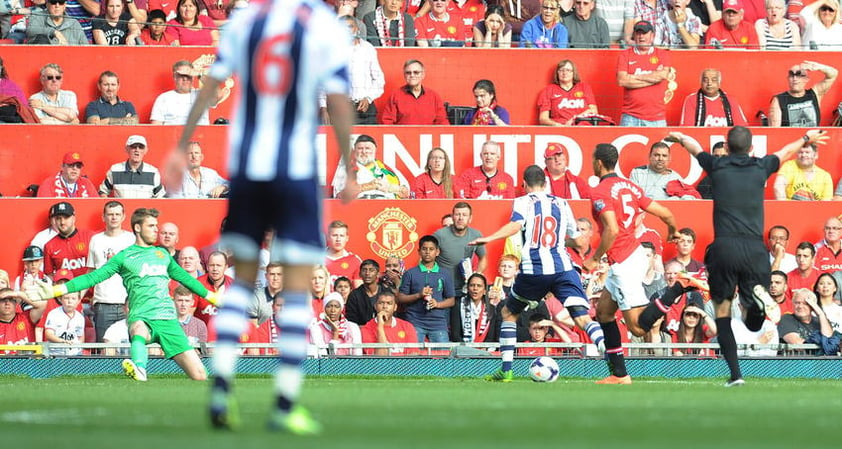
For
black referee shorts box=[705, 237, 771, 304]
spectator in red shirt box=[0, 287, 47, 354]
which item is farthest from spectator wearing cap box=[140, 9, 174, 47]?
black referee shorts box=[705, 237, 771, 304]

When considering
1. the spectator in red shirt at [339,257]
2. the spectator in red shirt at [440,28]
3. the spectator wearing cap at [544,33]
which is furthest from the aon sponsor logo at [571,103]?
the spectator in red shirt at [339,257]

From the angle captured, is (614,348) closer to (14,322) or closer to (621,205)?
(621,205)

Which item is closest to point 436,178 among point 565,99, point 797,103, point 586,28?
point 565,99

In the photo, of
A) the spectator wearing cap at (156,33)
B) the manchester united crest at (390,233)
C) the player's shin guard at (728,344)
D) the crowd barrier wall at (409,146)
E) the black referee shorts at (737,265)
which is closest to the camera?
the black referee shorts at (737,265)

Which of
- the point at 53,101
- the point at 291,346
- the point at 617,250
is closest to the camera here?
the point at 291,346

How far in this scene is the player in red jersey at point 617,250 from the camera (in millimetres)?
12508

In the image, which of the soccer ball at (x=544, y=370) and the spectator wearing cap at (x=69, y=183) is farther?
the spectator wearing cap at (x=69, y=183)

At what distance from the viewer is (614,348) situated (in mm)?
12555

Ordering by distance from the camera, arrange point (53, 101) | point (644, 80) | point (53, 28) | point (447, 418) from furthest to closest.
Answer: point (53, 28) < point (644, 80) < point (53, 101) < point (447, 418)

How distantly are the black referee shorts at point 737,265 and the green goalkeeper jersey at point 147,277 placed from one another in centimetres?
487

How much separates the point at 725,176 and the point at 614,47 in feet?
30.8

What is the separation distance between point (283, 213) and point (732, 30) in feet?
51.4

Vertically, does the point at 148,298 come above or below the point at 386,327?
above

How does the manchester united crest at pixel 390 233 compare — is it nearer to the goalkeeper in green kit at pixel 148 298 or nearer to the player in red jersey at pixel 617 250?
the goalkeeper in green kit at pixel 148 298
